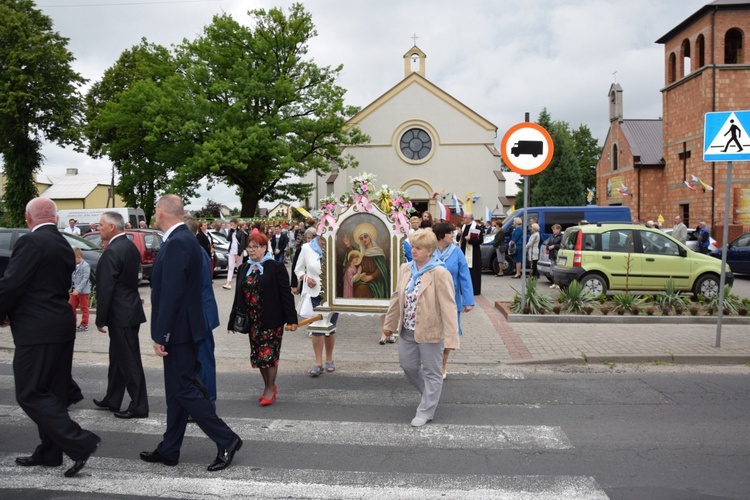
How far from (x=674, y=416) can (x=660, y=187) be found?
43.3 m

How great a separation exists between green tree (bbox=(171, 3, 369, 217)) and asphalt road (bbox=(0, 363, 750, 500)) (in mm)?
29796

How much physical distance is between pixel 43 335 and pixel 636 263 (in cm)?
1186

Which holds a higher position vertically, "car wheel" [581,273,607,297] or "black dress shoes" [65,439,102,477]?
"car wheel" [581,273,607,297]

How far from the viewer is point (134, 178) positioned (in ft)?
132

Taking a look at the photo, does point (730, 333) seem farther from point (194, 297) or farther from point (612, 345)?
point (194, 297)

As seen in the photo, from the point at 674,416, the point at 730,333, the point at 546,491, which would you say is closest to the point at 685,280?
the point at 730,333

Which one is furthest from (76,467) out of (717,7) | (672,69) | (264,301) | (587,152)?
(587,152)

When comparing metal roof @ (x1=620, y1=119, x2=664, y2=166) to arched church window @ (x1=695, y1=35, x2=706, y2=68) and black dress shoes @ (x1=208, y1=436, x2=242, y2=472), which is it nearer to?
arched church window @ (x1=695, y1=35, x2=706, y2=68)

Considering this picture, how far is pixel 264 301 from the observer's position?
627 cm

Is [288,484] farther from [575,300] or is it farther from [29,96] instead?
[29,96]

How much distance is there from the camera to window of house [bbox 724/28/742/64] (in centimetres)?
3550

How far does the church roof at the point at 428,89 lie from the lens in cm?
4366

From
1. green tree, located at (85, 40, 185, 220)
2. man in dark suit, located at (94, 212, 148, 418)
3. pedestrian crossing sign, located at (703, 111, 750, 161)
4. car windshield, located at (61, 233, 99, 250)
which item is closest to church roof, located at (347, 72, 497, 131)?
green tree, located at (85, 40, 185, 220)

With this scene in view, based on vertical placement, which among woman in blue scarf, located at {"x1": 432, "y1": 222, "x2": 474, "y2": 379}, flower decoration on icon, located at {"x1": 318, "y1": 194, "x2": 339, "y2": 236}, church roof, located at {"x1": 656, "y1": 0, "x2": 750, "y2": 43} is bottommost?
woman in blue scarf, located at {"x1": 432, "y1": 222, "x2": 474, "y2": 379}
